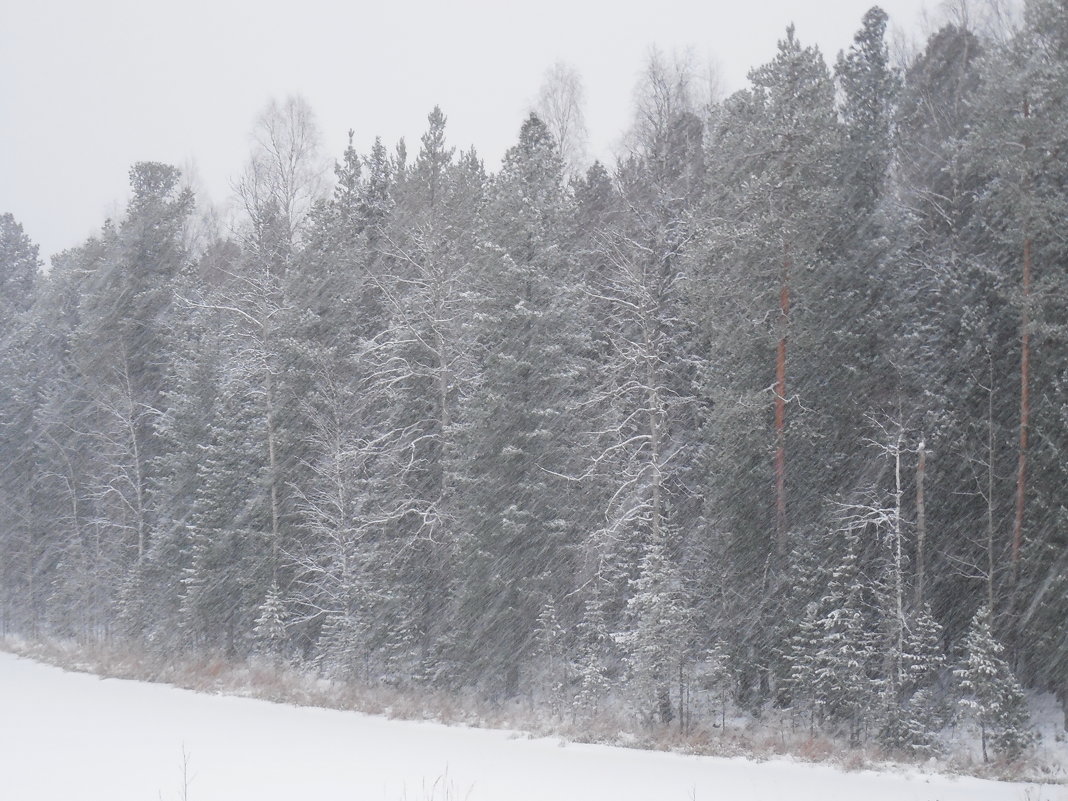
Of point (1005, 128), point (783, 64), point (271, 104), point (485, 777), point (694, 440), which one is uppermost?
point (271, 104)

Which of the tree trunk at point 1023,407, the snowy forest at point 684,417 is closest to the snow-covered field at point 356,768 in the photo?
the snowy forest at point 684,417

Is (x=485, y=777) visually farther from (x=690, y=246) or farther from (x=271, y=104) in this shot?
(x=271, y=104)

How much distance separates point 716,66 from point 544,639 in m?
26.5

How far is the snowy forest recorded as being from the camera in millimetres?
16875

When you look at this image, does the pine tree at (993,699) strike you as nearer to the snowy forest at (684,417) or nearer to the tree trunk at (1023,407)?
the snowy forest at (684,417)

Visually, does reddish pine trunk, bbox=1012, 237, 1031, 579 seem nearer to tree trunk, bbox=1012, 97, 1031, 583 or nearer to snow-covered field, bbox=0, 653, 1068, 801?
tree trunk, bbox=1012, 97, 1031, 583

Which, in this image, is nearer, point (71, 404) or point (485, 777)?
point (485, 777)

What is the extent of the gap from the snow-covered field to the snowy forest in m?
3.34

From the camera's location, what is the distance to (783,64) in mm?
18438

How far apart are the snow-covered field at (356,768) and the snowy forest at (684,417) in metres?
3.34

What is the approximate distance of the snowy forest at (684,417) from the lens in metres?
16.9

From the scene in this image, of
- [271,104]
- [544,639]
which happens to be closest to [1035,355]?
[544,639]

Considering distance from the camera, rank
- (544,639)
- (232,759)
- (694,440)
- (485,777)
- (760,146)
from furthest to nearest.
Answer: (694,440)
(544,639)
(760,146)
(232,759)
(485,777)

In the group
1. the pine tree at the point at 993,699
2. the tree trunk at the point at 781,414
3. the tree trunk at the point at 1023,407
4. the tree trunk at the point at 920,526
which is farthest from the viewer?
the tree trunk at the point at 781,414
